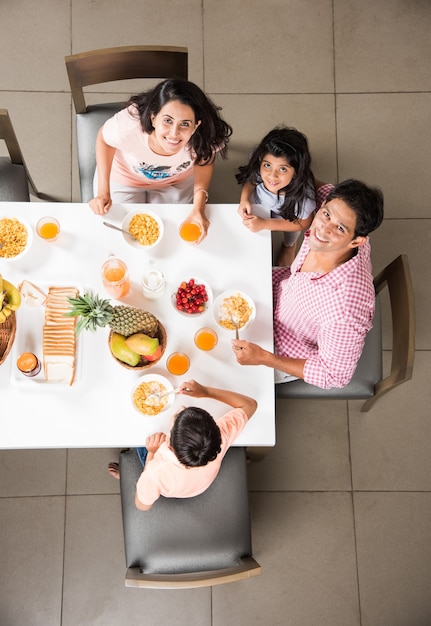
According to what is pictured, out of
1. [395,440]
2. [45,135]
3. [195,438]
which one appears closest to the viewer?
[195,438]

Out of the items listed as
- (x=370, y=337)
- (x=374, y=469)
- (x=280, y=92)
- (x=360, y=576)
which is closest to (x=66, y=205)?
(x=370, y=337)

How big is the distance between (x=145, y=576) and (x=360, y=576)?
1.19m

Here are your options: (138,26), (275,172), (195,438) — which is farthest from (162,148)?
(138,26)

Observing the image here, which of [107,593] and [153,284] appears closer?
[153,284]

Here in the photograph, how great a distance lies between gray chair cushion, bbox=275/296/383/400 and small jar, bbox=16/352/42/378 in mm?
890

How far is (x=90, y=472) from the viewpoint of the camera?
7.68 feet

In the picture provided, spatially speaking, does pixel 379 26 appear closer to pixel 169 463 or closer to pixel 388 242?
pixel 388 242

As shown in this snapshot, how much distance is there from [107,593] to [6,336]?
1.36 m

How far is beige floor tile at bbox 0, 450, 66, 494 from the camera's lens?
2.32 meters

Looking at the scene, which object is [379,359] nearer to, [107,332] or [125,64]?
[107,332]

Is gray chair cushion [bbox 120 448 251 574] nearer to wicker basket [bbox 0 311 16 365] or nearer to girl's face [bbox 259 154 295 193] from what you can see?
wicker basket [bbox 0 311 16 365]

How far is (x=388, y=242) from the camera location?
2.60m

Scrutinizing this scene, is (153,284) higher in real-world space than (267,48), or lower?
lower

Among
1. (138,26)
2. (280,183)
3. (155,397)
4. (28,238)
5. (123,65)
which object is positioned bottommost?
(155,397)
